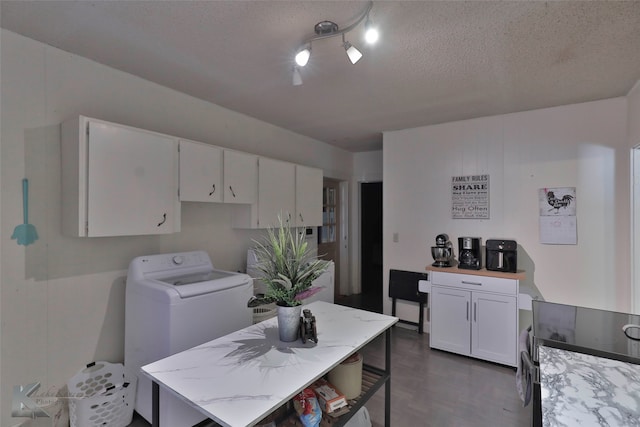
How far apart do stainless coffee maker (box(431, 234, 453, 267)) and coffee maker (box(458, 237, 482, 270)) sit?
11 cm

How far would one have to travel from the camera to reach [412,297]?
3.80 m

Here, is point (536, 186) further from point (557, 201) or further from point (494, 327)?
point (494, 327)

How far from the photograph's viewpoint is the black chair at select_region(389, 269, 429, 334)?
376 cm

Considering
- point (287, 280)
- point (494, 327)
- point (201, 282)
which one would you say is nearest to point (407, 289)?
point (494, 327)

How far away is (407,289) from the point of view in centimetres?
385

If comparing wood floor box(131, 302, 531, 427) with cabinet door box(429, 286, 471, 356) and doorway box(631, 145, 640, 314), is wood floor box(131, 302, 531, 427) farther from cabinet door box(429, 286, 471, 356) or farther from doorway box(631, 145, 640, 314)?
doorway box(631, 145, 640, 314)

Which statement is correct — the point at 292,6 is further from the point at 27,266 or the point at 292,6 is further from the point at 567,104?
the point at 567,104

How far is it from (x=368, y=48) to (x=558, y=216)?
260 centimetres

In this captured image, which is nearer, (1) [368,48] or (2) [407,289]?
(1) [368,48]

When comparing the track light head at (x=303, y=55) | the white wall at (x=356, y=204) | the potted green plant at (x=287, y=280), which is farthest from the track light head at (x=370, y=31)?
the white wall at (x=356, y=204)

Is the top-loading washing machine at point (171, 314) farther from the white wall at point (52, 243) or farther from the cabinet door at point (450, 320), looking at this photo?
the cabinet door at point (450, 320)

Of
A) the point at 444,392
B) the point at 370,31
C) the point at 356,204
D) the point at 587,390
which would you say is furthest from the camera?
the point at 356,204

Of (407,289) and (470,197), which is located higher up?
(470,197)

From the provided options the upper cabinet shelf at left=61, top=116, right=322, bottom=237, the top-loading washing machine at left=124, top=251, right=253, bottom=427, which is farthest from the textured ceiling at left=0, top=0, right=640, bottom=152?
the top-loading washing machine at left=124, top=251, right=253, bottom=427
